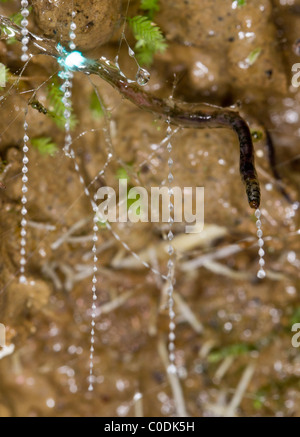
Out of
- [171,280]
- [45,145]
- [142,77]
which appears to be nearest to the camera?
[142,77]

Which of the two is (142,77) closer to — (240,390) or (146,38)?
(146,38)

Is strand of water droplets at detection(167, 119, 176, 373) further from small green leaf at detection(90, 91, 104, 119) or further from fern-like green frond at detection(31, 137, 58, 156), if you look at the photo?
fern-like green frond at detection(31, 137, 58, 156)

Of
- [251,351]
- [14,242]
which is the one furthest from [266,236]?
[14,242]

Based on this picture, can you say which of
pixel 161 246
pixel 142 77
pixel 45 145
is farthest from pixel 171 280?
pixel 142 77

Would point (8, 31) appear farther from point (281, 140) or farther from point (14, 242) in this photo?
point (281, 140)

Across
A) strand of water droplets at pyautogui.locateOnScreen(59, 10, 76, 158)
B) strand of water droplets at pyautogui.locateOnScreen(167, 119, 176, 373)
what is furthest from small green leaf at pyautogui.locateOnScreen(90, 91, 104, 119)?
strand of water droplets at pyautogui.locateOnScreen(167, 119, 176, 373)

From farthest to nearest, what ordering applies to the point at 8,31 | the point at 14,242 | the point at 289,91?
the point at 289,91
the point at 14,242
the point at 8,31

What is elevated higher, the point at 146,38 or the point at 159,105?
the point at 146,38
